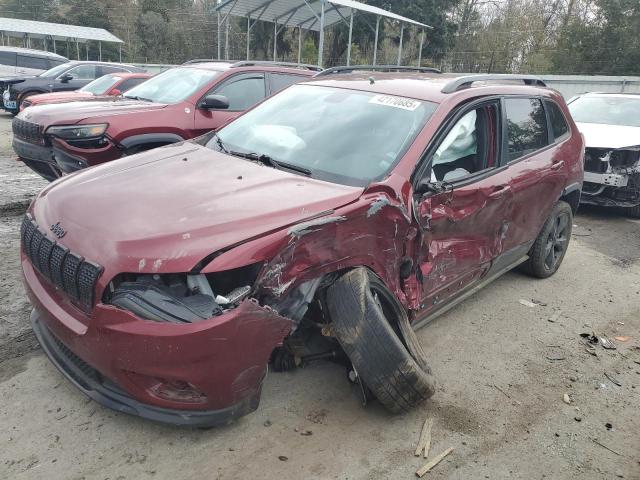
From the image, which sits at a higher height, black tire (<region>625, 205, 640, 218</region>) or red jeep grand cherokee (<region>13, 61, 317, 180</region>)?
red jeep grand cherokee (<region>13, 61, 317, 180</region>)

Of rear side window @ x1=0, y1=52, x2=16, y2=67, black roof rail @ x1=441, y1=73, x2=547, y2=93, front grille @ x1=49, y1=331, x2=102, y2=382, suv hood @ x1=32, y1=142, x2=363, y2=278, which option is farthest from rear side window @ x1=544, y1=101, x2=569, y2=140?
rear side window @ x1=0, y1=52, x2=16, y2=67

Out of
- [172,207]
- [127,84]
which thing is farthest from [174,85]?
[127,84]

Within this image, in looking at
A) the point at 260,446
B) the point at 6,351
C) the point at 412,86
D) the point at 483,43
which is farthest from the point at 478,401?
the point at 483,43

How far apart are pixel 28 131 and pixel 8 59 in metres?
15.1

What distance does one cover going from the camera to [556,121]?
195 inches

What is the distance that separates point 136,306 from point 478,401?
212 cm

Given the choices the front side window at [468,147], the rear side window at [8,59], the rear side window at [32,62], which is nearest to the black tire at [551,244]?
the front side window at [468,147]

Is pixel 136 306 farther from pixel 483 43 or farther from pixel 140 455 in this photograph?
pixel 483 43

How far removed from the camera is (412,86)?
377 centimetres

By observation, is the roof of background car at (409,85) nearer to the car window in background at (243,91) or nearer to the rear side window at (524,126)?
the rear side window at (524,126)

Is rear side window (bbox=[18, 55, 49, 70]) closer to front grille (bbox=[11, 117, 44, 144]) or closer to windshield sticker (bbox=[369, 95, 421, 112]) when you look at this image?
front grille (bbox=[11, 117, 44, 144])

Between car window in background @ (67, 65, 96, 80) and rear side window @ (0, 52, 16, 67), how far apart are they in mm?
4756

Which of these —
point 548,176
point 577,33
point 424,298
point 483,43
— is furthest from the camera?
point 483,43

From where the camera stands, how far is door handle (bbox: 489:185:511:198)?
12.5ft
